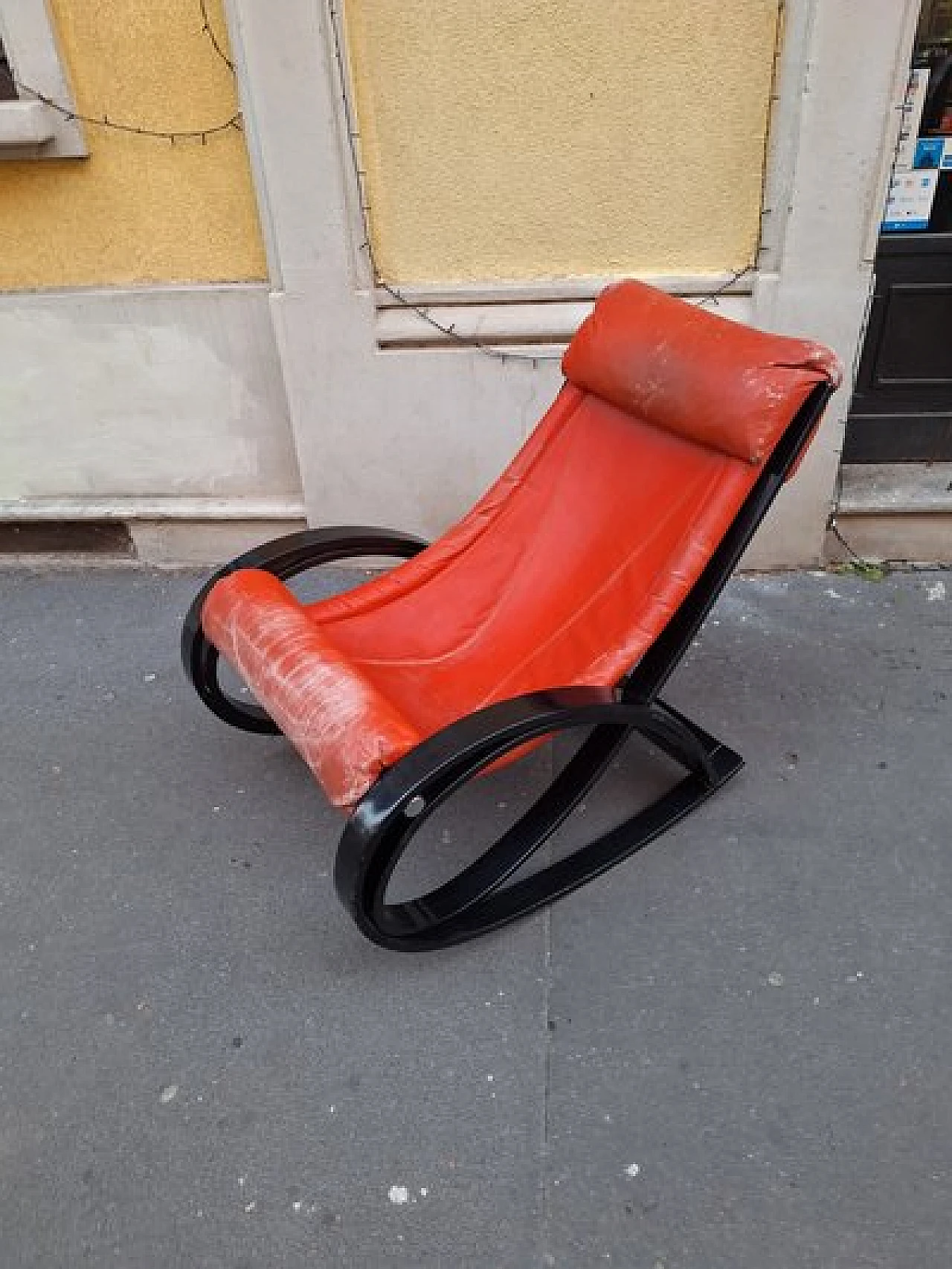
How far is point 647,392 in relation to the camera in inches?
78.1

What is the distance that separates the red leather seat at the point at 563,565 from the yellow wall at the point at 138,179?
4.07ft

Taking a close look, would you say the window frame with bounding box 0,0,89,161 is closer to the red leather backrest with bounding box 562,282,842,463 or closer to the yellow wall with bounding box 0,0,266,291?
the yellow wall with bounding box 0,0,266,291

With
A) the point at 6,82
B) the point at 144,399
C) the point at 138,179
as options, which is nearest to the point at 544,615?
the point at 144,399

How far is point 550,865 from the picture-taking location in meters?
2.02

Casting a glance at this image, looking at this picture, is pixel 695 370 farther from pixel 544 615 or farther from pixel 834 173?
pixel 834 173

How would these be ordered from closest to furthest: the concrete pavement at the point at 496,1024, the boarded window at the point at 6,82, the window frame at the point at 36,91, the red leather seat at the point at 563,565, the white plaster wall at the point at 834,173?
1. the concrete pavement at the point at 496,1024
2. the red leather seat at the point at 563,565
3. the white plaster wall at the point at 834,173
4. the window frame at the point at 36,91
5. the boarded window at the point at 6,82

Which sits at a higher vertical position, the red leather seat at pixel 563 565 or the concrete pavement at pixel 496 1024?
the red leather seat at pixel 563 565

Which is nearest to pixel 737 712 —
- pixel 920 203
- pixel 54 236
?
pixel 920 203

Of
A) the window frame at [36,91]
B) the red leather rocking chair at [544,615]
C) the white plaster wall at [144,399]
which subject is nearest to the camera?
the red leather rocking chair at [544,615]

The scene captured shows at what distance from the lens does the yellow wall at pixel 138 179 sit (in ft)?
8.09

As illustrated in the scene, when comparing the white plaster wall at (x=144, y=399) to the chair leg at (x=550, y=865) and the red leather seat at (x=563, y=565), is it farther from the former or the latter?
the chair leg at (x=550, y=865)

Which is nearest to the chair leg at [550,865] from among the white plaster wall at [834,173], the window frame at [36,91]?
the white plaster wall at [834,173]

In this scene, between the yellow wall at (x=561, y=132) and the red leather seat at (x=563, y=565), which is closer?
the red leather seat at (x=563, y=565)

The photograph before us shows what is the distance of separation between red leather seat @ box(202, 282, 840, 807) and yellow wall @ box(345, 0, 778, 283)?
58cm
